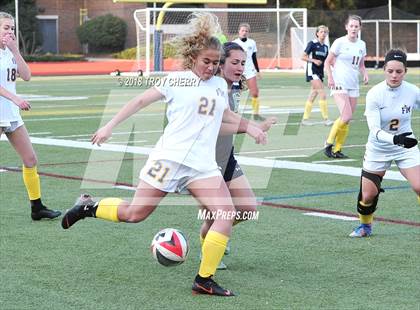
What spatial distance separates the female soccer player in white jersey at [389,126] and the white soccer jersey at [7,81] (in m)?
3.46

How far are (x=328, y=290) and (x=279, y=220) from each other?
277cm

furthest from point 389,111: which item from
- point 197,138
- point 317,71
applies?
point 317,71

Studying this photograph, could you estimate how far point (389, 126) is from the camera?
27.8 feet

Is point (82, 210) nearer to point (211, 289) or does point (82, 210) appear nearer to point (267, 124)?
point (211, 289)

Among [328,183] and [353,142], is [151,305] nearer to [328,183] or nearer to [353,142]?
[328,183]

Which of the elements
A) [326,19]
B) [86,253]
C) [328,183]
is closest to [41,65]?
[326,19]

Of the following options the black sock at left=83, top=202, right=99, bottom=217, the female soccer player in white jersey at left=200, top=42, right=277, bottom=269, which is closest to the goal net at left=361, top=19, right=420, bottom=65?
the female soccer player in white jersey at left=200, top=42, right=277, bottom=269

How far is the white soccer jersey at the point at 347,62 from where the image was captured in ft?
49.9

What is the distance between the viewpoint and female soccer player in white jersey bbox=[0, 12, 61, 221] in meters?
9.32

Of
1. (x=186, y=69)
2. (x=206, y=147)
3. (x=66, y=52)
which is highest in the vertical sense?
(x=186, y=69)

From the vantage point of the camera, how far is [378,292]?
6.62 m

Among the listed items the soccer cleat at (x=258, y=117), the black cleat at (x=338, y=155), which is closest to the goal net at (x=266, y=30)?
the soccer cleat at (x=258, y=117)

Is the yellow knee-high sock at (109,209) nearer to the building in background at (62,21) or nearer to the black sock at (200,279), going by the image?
the black sock at (200,279)

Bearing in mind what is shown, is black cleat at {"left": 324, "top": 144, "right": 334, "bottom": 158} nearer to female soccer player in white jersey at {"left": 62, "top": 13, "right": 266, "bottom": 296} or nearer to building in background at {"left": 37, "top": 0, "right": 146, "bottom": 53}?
female soccer player in white jersey at {"left": 62, "top": 13, "right": 266, "bottom": 296}
